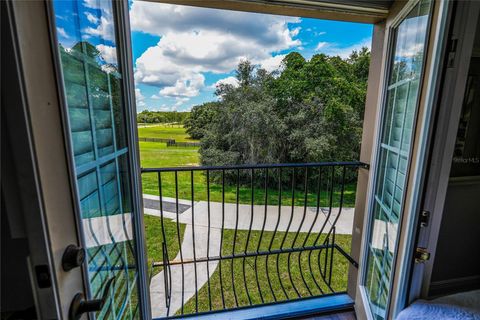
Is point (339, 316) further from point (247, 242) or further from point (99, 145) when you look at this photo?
point (99, 145)

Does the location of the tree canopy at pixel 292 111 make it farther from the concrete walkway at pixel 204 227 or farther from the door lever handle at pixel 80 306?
the door lever handle at pixel 80 306

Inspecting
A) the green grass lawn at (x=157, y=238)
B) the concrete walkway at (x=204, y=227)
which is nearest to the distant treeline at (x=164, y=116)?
the green grass lawn at (x=157, y=238)

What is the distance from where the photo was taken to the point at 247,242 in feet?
6.21

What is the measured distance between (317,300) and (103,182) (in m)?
1.71

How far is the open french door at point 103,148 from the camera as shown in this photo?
1.96 feet

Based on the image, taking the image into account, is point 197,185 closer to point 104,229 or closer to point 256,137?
point 256,137

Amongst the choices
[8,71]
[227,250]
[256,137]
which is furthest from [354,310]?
[256,137]

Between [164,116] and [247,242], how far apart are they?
4.14 m

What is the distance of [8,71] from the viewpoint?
1.26 feet

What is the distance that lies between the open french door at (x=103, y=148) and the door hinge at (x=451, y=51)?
122cm

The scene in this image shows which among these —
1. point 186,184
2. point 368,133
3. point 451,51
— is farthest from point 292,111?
point 451,51

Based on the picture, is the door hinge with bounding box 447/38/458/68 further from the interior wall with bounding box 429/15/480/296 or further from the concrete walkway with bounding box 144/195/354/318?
the concrete walkway with bounding box 144/195/354/318

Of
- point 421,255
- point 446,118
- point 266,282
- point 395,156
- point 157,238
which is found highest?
point 446,118

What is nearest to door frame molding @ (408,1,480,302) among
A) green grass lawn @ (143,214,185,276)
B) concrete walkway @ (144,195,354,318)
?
concrete walkway @ (144,195,354,318)
